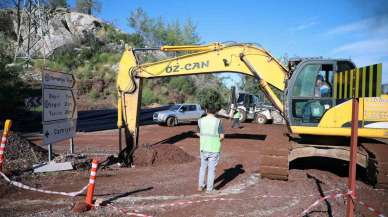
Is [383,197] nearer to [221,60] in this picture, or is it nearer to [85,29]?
[221,60]

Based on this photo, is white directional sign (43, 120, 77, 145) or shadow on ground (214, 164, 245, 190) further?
white directional sign (43, 120, 77, 145)

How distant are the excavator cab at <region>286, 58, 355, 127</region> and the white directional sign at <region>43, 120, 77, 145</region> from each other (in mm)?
6258

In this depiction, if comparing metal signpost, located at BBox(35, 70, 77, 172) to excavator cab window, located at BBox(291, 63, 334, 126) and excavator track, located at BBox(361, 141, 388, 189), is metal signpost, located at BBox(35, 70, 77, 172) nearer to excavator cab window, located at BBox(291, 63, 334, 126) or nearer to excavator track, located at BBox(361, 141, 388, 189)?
excavator cab window, located at BBox(291, 63, 334, 126)

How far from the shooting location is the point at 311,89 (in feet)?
31.2

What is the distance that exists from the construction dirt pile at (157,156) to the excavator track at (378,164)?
18.3 ft

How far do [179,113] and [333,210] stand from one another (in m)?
20.1

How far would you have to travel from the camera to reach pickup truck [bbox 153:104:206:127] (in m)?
26.1

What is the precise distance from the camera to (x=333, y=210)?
695 centimetres

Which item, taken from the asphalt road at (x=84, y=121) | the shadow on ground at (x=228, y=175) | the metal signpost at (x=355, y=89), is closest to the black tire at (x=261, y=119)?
the asphalt road at (x=84, y=121)

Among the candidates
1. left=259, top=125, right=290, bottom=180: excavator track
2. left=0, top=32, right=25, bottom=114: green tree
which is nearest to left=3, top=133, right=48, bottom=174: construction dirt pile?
left=259, top=125, right=290, bottom=180: excavator track

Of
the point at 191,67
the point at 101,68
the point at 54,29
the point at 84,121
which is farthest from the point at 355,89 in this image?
the point at 54,29

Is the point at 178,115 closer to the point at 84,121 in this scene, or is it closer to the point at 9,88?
the point at 84,121

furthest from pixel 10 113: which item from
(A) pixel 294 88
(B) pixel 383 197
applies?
(B) pixel 383 197

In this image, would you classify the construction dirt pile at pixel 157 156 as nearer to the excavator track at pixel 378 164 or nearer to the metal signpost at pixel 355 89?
the excavator track at pixel 378 164
